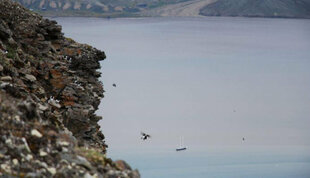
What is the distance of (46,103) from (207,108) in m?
82.3

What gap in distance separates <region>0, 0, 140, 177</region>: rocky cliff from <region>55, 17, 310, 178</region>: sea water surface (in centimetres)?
4118

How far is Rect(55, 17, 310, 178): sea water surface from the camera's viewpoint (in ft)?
227

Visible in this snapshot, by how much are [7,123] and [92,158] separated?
1.27 m

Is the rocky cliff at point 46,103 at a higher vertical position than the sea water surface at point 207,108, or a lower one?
lower

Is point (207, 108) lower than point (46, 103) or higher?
higher

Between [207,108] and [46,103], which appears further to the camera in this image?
[207,108]

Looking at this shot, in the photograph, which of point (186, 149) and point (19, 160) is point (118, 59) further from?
point (19, 160)

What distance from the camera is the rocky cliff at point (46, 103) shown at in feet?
26.1

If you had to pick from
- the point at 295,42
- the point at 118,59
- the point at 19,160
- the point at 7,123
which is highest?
the point at 295,42

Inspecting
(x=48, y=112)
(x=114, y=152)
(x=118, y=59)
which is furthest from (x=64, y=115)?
(x=118, y=59)

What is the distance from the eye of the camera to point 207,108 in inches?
3809

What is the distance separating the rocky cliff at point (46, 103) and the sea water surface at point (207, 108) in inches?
1621

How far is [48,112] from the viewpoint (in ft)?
43.0

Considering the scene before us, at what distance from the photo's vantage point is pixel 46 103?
1523 cm
